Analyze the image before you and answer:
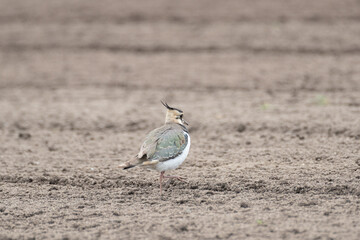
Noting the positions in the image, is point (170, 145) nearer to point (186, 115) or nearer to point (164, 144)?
point (164, 144)

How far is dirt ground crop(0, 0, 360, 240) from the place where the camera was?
6055 millimetres

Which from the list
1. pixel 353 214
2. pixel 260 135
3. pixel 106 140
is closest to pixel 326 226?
pixel 353 214

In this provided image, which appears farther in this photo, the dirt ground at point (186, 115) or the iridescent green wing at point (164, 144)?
the iridescent green wing at point (164, 144)

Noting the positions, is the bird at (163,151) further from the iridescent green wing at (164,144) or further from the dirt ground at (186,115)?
the dirt ground at (186,115)

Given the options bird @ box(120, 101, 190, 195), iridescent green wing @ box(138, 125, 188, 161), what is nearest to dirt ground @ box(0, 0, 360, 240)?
bird @ box(120, 101, 190, 195)

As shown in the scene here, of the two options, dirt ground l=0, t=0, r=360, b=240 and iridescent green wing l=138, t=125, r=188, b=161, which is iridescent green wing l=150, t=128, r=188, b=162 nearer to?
iridescent green wing l=138, t=125, r=188, b=161

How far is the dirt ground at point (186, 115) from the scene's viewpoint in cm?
605

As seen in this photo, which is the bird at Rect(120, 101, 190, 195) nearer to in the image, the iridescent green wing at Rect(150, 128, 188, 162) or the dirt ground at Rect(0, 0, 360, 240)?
the iridescent green wing at Rect(150, 128, 188, 162)

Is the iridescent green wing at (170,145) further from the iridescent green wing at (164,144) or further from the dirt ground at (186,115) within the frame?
the dirt ground at (186,115)

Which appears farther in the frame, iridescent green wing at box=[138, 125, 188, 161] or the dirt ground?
iridescent green wing at box=[138, 125, 188, 161]

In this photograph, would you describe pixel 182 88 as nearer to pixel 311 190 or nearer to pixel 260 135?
pixel 260 135

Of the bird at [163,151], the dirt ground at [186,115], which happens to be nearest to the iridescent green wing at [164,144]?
the bird at [163,151]

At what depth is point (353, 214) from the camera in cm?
582

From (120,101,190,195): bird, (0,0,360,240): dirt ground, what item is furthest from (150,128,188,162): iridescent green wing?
(0,0,360,240): dirt ground
